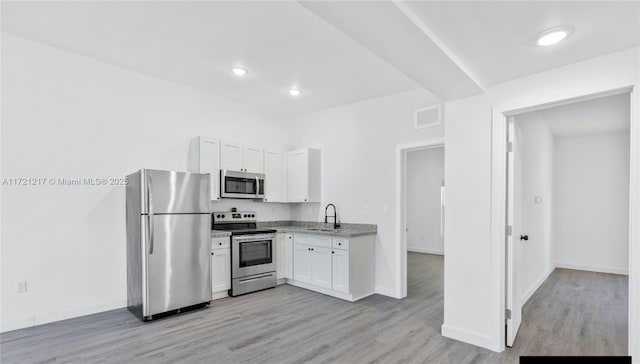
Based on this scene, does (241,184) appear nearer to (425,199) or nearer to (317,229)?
(317,229)

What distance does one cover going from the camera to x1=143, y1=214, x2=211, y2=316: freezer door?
12.1 feet

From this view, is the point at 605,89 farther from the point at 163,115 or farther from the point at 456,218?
the point at 163,115

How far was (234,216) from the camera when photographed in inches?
199

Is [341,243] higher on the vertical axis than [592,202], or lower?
lower

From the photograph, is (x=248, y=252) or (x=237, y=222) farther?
(x=237, y=222)

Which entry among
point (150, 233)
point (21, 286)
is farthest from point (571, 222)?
point (21, 286)

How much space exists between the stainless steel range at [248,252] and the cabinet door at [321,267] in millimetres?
662

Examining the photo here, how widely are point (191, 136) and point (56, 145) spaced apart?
5.17 ft

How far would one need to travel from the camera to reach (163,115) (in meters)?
4.52

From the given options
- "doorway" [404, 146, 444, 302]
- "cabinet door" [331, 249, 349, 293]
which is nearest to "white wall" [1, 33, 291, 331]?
"cabinet door" [331, 249, 349, 293]

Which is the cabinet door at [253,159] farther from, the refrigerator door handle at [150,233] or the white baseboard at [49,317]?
the white baseboard at [49,317]

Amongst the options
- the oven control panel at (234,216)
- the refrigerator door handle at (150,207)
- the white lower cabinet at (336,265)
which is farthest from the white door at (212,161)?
the white lower cabinet at (336,265)

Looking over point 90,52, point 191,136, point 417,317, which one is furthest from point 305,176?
point 90,52

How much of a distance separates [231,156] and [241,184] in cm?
45
